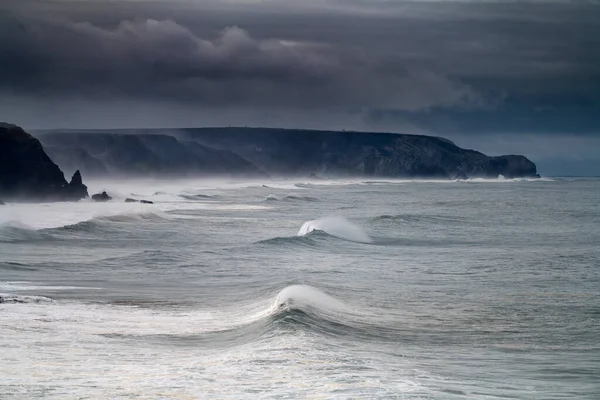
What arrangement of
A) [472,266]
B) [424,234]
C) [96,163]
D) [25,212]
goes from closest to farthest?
[472,266] → [424,234] → [25,212] → [96,163]

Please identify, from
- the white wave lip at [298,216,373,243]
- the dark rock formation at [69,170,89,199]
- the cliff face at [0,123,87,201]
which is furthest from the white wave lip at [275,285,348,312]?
the dark rock formation at [69,170,89,199]

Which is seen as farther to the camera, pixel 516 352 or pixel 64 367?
pixel 516 352

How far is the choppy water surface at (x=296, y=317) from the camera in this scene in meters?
12.6

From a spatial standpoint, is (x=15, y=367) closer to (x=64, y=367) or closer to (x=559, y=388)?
(x=64, y=367)

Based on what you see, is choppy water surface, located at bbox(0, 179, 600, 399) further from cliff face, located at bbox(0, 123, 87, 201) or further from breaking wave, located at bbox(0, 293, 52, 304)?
cliff face, located at bbox(0, 123, 87, 201)

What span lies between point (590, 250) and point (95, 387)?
25.9 meters

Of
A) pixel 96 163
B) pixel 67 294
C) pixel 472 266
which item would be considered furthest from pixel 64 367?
pixel 96 163

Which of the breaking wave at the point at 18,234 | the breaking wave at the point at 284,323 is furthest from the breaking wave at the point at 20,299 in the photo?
the breaking wave at the point at 18,234

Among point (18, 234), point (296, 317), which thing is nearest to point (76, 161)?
point (18, 234)

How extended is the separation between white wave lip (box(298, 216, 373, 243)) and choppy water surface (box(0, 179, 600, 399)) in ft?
3.32

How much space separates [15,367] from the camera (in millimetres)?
13234

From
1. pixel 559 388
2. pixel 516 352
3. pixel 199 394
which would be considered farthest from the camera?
pixel 516 352

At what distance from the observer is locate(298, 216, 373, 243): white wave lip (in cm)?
4003

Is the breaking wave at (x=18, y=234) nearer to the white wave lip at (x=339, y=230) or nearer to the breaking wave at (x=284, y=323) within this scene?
the white wave lip at (x=339, y=230)
